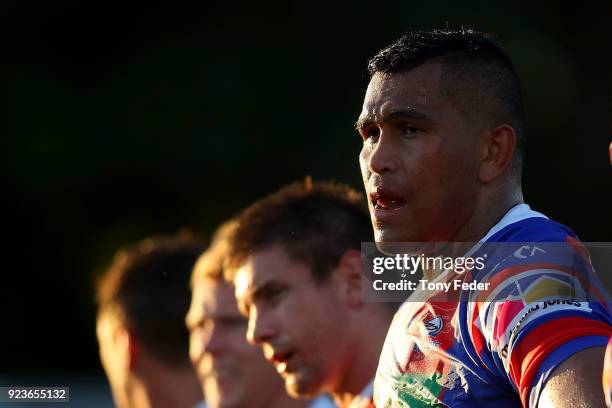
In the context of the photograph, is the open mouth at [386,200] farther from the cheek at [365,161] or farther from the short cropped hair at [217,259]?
the short cropped hair at [217,259]

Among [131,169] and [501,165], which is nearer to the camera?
[501,165]

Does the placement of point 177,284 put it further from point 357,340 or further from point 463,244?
point 463,244

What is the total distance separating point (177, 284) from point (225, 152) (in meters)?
6.83

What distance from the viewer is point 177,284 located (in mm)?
7281

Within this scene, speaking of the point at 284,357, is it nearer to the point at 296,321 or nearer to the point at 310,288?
the point at 296,321

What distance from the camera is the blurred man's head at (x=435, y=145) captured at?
3490mm

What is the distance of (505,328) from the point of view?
9.48 ft

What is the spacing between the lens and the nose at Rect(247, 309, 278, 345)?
5.09 m

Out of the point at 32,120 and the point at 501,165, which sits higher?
the point at 32,120

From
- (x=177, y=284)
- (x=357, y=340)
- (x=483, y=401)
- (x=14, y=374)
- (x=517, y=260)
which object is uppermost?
(x=14, y=374)

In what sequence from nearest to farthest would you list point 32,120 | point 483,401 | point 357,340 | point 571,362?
point 571,362, point 483,401, point 357,340, point 32,120

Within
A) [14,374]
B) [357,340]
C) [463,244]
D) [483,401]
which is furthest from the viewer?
[14,374]

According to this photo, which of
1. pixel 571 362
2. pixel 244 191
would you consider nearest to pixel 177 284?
pixel 571 362
